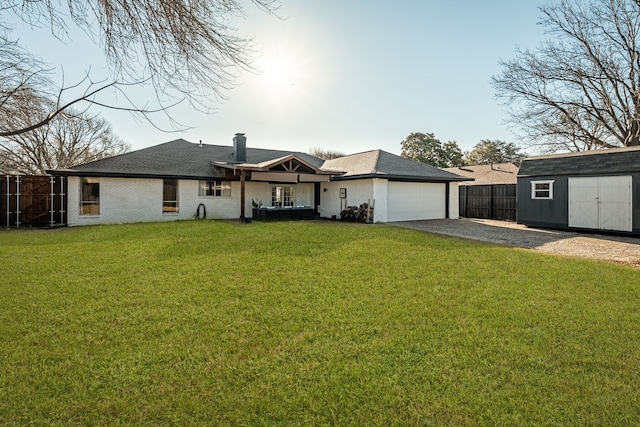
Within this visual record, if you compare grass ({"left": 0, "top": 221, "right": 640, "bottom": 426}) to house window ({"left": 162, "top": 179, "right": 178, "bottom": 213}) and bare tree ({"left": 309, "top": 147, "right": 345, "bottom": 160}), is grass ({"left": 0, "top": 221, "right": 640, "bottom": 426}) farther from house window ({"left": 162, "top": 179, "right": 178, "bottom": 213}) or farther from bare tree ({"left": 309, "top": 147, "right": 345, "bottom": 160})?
bare tree ({"left": 309, "top": 147, "right": 345, "bottom": 160})

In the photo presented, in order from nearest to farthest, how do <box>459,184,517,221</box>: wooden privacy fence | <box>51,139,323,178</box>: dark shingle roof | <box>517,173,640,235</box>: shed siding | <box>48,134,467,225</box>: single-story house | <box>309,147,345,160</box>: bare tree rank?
<box>517,173,640,235</box>: shed siding, <box>51,139,323,178</box>: dark shingle roof, <box>48,134,467,225</box>: single-story house, <box>459,184,517,221</box>: wooden privacy fence, <box>309,147,345,160</box>: bare tree

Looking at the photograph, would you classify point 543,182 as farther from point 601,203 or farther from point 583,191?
point 601,203

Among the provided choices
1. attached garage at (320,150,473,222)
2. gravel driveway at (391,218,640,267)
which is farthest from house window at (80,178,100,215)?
gravel driveway at (391,218,640,267)

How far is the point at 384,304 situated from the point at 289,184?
1361cm

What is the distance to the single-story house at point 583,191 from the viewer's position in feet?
36.6

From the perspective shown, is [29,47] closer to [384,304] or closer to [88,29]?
[88,29]

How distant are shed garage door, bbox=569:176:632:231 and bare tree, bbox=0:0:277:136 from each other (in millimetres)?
13273

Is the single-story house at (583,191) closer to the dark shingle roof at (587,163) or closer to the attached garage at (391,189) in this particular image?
the dark shingle roof at (587,163)

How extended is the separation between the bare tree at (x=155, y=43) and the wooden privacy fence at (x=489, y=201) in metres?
17.5

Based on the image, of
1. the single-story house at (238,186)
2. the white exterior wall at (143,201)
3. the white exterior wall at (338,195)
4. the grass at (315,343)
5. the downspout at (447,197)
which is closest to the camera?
the grass at (315,343)

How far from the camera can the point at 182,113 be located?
343cm

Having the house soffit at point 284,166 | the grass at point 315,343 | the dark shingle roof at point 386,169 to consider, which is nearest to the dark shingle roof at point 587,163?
the dark shingle roof at point 386,169

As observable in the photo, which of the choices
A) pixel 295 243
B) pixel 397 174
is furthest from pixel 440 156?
pixel 295 243

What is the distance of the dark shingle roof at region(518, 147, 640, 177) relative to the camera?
36.9 ft
